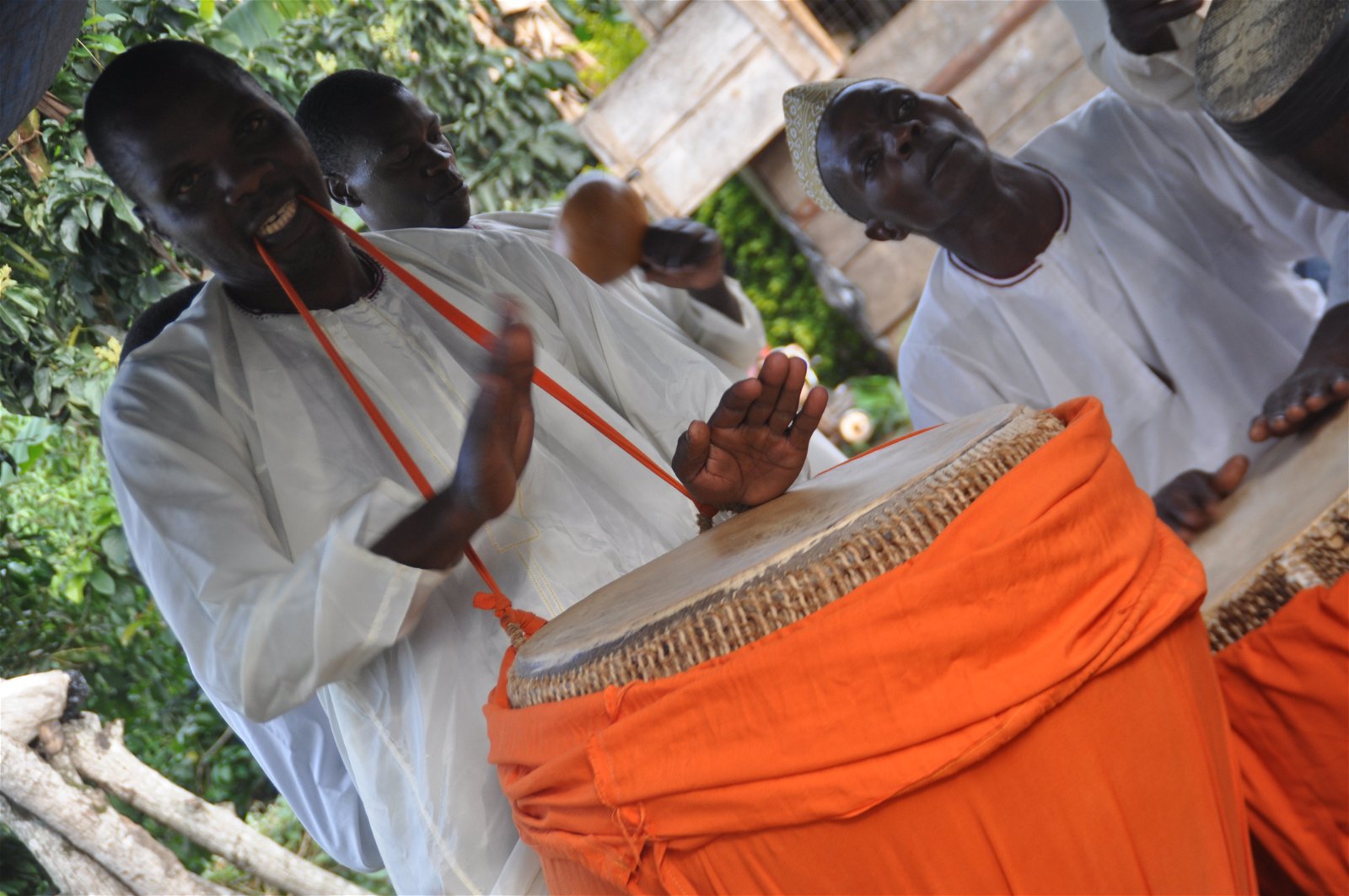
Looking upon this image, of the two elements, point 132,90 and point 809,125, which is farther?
point 809,125

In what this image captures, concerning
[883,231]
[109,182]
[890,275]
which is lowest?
[890,275]

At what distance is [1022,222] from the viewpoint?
2.66 metres

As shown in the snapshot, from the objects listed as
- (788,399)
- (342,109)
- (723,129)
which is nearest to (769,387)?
(788,399)

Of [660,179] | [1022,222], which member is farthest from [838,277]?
[1022,222]

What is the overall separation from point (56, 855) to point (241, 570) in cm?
94

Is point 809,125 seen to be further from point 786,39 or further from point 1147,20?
point 786,39

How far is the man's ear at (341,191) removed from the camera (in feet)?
7.91

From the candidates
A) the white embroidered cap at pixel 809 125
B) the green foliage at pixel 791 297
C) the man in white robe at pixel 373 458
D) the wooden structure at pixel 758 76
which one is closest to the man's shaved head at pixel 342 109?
the man in white robe at pixel 373 458

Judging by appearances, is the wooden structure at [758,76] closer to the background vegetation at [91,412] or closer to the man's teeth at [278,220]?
the background vegetation at [91,412]

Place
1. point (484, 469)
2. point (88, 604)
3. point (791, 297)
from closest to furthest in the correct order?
point (484, 469)
point (88, 604)
point (791, 297)

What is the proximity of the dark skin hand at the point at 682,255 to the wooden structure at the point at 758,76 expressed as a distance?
11.5ft

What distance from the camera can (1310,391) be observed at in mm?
1969

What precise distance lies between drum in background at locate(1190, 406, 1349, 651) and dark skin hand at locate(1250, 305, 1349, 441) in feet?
0.10

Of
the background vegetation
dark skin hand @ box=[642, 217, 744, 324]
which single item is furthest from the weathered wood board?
dark skin hand @ box=[642, 217, 744, 324]
